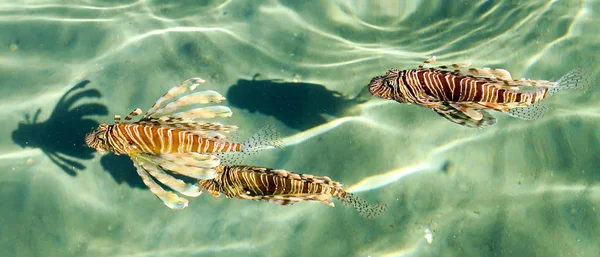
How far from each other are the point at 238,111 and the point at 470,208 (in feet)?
8.93

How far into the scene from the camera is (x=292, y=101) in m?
4.63

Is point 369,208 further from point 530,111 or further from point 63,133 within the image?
point 63,133

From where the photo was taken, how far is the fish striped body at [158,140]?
3369mm

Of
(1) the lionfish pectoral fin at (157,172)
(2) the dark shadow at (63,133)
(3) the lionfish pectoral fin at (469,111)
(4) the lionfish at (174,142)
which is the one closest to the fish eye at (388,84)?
(3) the lionfish pectoral fin at (469,111)

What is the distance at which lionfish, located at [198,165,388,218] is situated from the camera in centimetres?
327

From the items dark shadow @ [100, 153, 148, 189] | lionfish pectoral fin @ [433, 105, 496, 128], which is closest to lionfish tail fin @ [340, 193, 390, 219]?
lionfish pectoral fin @ [433, 105, 496, 128]

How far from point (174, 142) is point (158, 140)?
0.13 m

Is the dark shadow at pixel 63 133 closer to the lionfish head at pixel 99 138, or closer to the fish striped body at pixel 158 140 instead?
the lionfish head at pixel 99 138


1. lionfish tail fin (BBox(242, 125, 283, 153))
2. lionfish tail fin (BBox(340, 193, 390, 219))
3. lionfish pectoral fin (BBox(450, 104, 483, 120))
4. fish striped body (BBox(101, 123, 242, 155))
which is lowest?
lionfish tail fin (BBox(340, 193, 390, 219))

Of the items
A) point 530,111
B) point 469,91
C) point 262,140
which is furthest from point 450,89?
point 262,140

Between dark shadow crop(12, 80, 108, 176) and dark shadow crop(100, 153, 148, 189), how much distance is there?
0.18 metres

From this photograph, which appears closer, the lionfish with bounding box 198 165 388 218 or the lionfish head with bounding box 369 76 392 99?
the lionfish with bounding box 198 165 388 218

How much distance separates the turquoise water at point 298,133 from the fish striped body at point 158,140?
0.80 m

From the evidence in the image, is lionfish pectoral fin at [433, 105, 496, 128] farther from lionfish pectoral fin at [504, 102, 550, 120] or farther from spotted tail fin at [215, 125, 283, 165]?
spotted tail fin at [215, 125, 283, 165]
